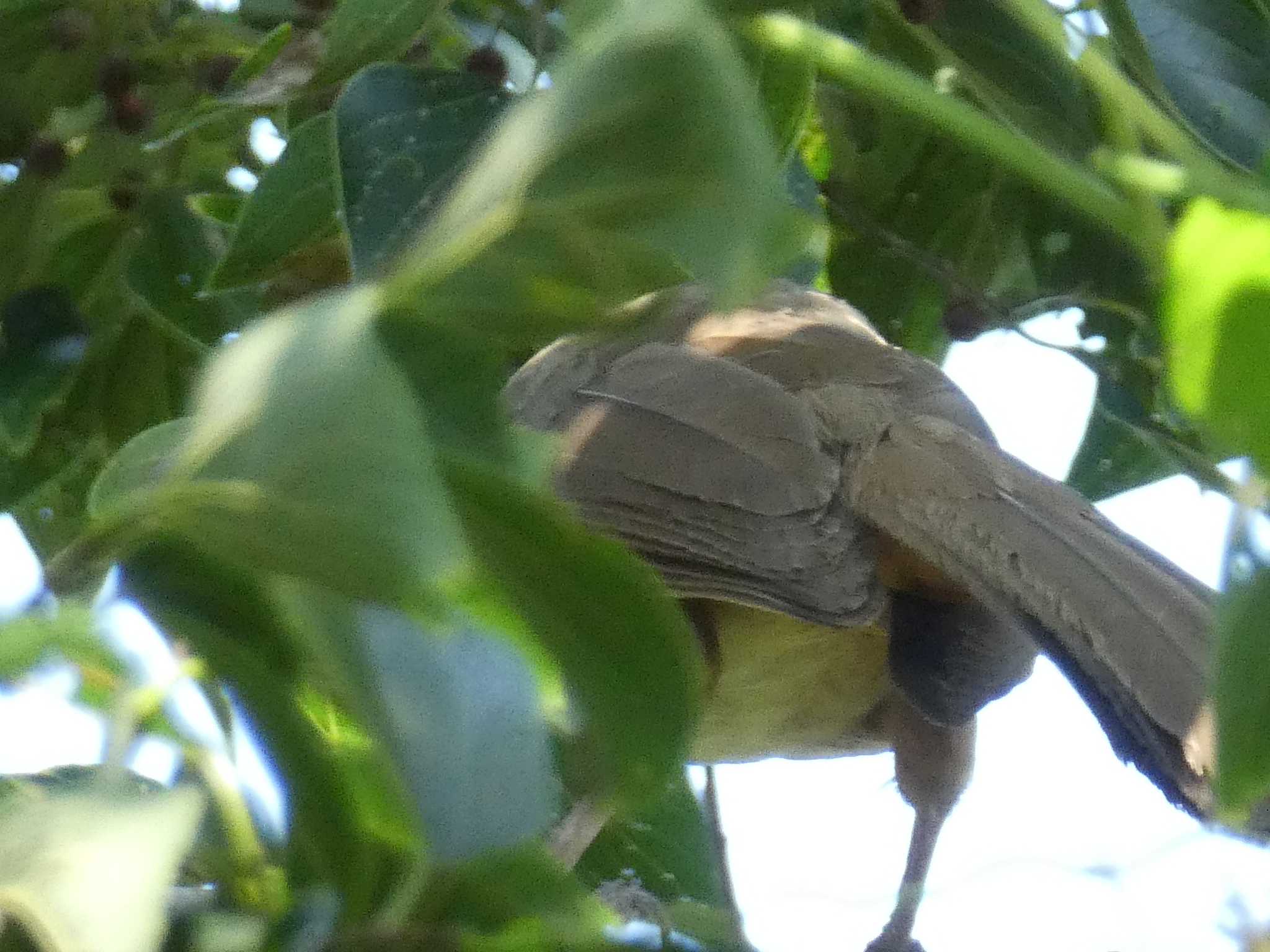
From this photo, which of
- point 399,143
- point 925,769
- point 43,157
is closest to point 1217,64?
point 399,143

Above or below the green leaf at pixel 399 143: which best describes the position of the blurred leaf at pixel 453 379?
above

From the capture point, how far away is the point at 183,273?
2.11 m

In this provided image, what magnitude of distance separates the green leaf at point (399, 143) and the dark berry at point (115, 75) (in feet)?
1.80

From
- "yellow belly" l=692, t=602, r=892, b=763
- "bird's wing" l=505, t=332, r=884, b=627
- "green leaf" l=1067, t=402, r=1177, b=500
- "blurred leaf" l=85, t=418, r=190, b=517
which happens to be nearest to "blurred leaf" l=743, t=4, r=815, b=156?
"blurred leaf" l=85, t=418, r=190, b=517

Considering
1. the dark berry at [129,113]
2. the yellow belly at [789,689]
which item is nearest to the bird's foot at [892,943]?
the yellow belly at [789,689]

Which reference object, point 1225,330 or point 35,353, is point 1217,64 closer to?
point 1225,330

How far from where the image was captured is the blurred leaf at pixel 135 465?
90 cm

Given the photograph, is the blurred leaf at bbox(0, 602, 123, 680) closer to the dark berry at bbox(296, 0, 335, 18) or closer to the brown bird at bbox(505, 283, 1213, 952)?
the brown bird at bbox(505, 283, 1213, 952)

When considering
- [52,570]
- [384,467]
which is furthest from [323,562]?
[52,570]

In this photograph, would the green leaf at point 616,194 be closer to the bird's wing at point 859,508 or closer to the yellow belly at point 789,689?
the bird's wing at point 859,508

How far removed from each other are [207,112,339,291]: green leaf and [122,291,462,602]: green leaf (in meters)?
1.08

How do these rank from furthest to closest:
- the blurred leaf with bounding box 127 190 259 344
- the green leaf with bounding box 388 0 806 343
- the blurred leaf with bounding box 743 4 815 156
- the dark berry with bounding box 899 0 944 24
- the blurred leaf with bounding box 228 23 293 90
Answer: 1. the blurred leaf with bounding box 127 190 259 344
2. the blurred leaf with bounding box 228 23 293 90
3. the dark berry with bounding box 899 0 944 24
4. the blurred leaf with bounding box 743 4 815 156
5. the green leaf with bounding box 388 0 806 343

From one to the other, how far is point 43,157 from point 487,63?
536 mm

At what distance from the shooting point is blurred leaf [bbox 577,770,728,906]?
1929 millimetres
